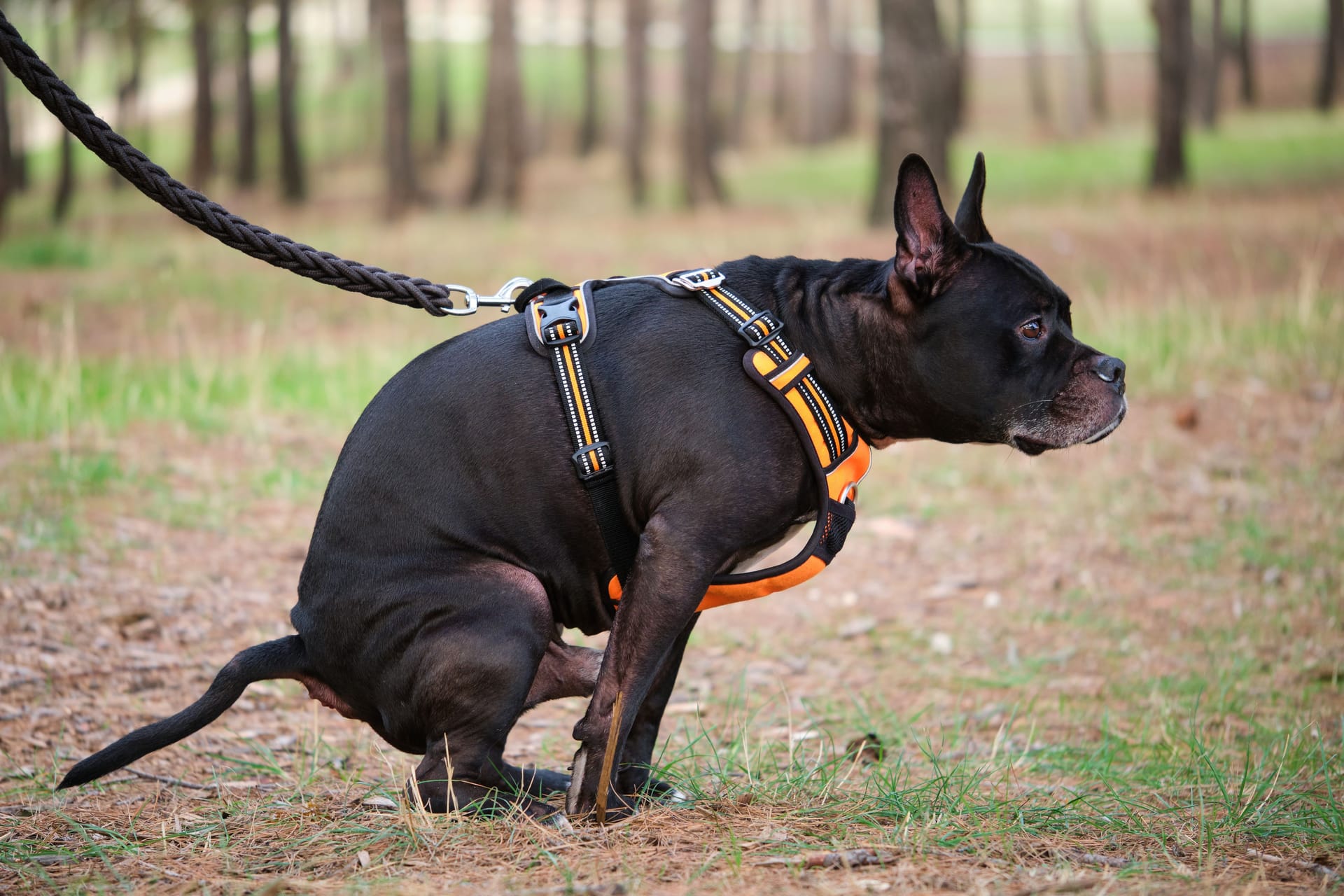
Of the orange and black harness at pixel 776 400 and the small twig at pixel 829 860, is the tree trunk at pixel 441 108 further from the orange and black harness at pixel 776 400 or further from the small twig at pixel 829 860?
the small twig at pixel 829 860

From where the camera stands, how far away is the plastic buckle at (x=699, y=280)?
355 cm

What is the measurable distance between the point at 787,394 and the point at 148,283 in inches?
535

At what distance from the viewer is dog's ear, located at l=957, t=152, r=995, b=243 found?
3.63 m

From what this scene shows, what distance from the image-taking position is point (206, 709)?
332 cm

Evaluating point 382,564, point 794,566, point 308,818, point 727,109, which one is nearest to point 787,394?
point 794,566

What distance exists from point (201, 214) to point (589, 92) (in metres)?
37.3

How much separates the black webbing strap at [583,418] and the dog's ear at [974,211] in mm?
1192

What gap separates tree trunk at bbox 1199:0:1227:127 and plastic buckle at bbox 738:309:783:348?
1291 inches

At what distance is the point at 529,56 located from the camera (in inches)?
2384

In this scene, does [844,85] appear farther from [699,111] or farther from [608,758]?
[608,758]

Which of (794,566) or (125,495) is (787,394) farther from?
(125,495)

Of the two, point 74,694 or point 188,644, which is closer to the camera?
point 74,694

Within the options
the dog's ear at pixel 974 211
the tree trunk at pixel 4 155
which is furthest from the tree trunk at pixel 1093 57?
the dog's ear at pixel 974 211

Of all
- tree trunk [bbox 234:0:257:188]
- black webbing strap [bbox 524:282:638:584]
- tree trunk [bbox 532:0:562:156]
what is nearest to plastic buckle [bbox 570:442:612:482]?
black webbing strap [bbox 524:282:638:584]
